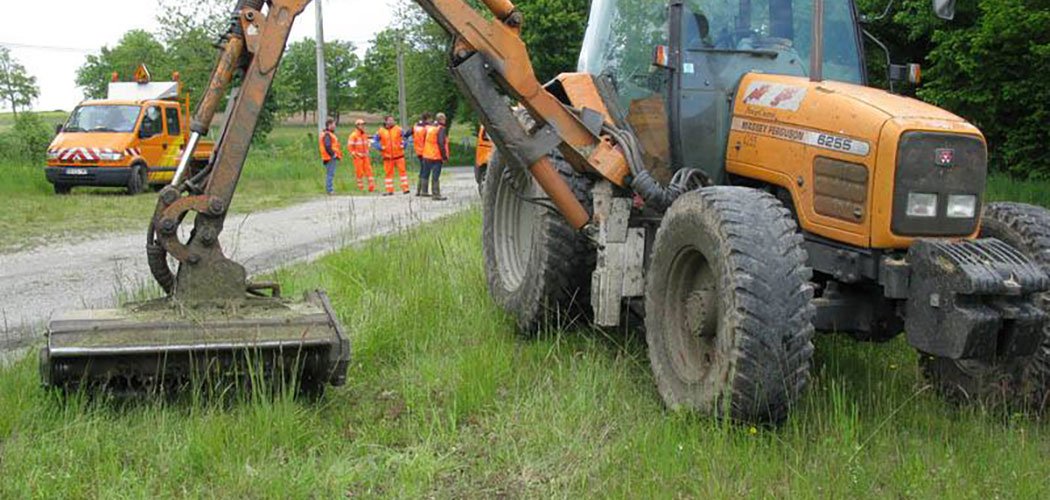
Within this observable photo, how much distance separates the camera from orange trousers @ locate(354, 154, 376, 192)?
22.1 metres

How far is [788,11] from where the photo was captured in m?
5.56

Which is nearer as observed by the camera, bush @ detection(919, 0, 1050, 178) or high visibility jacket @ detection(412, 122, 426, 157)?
bush @ detection(919, 0, 1050, 178)

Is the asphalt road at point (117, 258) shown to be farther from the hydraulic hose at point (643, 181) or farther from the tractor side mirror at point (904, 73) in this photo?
the tractor side mirror at point (904, 73)

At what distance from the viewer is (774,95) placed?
5027 millimetres

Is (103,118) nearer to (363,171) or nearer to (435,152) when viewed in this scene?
(363,171)

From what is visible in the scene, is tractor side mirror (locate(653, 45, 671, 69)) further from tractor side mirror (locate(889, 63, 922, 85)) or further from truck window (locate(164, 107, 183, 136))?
truck window (locate(164, 107, 183, 136))

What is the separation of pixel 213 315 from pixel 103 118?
57.9 ft

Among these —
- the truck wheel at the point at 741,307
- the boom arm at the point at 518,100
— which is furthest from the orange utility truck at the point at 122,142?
the truck wheel at the point at 741,307

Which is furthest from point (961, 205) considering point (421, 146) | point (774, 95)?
point (421, 146)

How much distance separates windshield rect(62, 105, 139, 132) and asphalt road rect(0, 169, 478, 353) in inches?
239

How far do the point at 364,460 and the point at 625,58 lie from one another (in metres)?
2.96

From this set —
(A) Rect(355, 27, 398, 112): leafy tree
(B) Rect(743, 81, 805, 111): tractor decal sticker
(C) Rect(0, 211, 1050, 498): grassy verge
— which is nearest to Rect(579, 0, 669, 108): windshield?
(B) Rect(743, 81, 805, 111): tractor decal sticker

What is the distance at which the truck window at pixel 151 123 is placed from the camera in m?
20.7

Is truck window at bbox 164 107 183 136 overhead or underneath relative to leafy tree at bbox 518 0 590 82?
underneath
